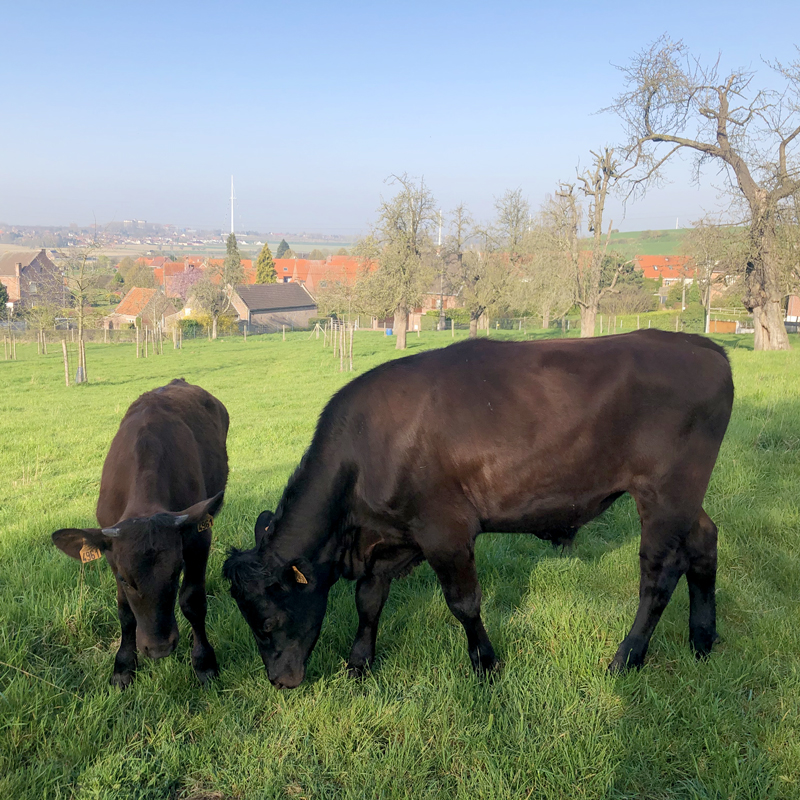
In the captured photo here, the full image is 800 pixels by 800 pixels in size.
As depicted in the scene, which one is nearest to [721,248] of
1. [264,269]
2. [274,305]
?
[274,305]

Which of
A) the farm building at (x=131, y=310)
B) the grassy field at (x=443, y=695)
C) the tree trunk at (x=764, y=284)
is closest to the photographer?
the grassy field at (x=443, y=695)

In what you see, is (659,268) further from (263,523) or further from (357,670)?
(357,670)

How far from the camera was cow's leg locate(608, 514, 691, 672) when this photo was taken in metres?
3.90

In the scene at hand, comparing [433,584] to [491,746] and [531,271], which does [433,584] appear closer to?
[491,746]

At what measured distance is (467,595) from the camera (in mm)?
3842

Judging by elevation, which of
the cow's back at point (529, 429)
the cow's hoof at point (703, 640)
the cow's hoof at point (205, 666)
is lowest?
the cow's hoof at point (205, 666)

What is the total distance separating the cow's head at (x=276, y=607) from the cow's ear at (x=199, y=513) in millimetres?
278

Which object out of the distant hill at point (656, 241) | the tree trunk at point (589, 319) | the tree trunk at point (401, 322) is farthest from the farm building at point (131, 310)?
the distant hill at point (656, 241)

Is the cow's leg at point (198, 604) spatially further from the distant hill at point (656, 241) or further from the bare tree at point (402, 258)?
the distant hill at point (656, 241)

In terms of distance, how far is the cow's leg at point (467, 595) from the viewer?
3805 mm

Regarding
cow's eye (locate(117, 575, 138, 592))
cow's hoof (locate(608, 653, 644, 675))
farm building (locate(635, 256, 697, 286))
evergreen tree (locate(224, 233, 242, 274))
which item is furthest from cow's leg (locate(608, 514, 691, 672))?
farm building (locate(635, 256, 697, 286))

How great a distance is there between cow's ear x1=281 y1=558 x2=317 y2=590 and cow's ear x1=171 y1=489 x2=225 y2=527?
58 centimetres

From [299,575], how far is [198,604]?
80 centimetres

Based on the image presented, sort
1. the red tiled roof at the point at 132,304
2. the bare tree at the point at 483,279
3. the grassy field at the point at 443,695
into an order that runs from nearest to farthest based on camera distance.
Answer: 1. the grassy field at the point at 443,695
2. the bare tree at the point at 483,279
3. the red tiled roof at the point at 132,304
